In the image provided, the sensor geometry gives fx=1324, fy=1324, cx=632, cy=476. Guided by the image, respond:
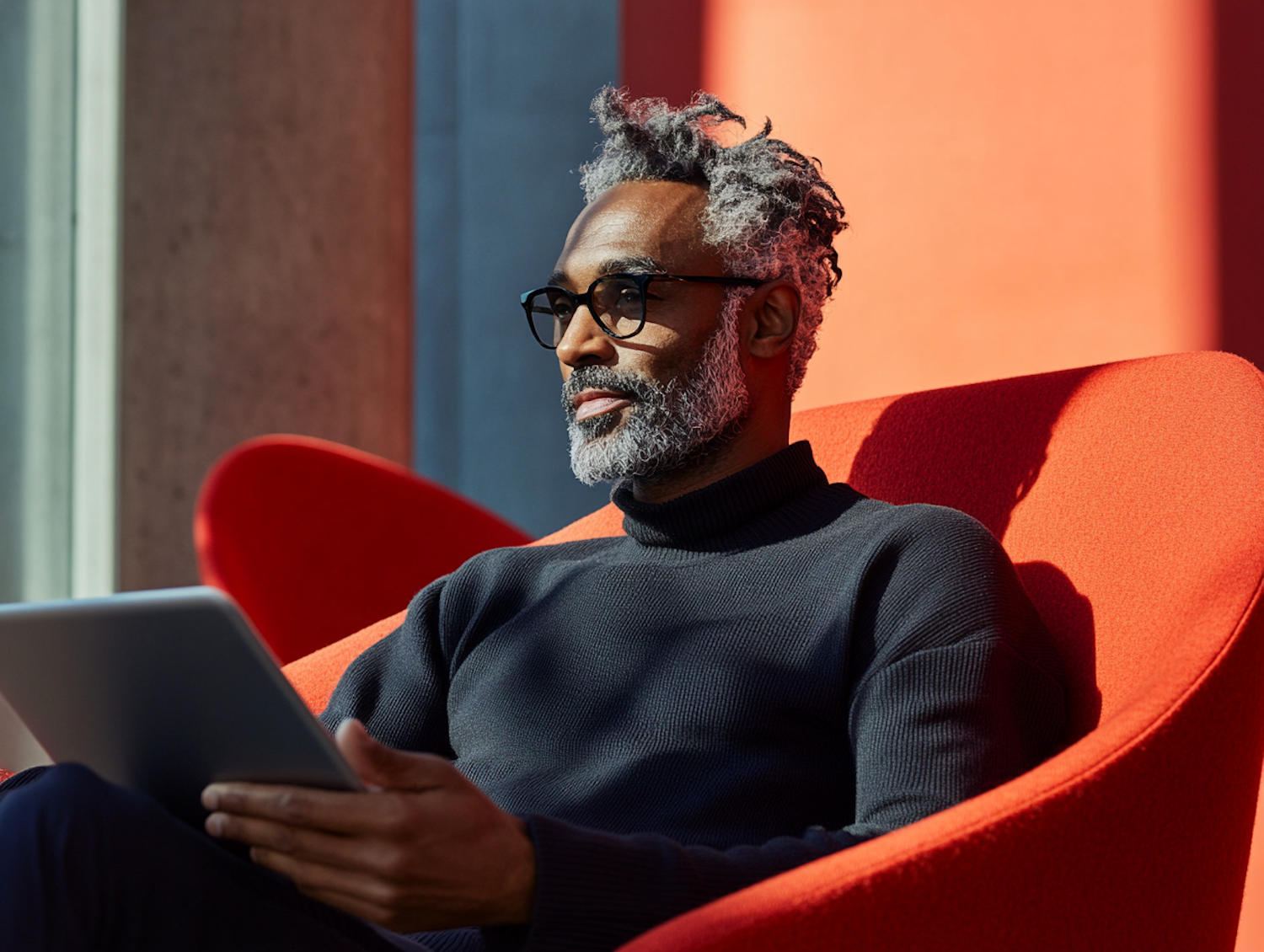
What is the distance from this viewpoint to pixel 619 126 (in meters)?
1.64

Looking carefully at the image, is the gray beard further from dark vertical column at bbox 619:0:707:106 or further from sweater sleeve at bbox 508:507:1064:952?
dark vertical column at bbox 619:0:707:106

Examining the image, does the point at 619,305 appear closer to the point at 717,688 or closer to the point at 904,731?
the point at 717,688

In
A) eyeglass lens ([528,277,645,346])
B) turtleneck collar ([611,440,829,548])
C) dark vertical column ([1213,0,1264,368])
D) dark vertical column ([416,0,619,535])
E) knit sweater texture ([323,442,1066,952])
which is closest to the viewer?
knit sweater texture ([323,442,1066,952])

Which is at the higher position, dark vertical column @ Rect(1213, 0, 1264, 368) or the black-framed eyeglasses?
dark vertical column @ Rect(1213, 0, 1264, 368)

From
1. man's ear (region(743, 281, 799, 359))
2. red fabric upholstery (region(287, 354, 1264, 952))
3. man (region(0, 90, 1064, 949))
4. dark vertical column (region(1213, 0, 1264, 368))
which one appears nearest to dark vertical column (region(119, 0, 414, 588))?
man (region(0, 90, 1064, 949))

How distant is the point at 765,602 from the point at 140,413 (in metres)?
2.41

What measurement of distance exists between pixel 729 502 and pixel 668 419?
0.44ft

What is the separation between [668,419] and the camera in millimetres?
1453

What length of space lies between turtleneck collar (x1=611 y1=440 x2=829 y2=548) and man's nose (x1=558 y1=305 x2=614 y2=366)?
0.64 ft

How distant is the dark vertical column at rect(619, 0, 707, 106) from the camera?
2.76m

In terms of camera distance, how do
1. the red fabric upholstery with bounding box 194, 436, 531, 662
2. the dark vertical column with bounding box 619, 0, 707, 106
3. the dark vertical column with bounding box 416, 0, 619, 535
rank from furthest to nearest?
the dark vertical column with bounding box 416, 0, 619, 535
the dark vertical column with bounding box 619, 0, 707, 106
the red fabric upholstery with bounding box 194, 436, 531, 662

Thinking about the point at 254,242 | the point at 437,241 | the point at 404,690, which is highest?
the point at 437,241

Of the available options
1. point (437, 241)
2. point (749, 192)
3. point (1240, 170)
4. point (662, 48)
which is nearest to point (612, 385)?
point (749, 192)

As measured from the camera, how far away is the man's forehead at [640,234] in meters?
1.50
